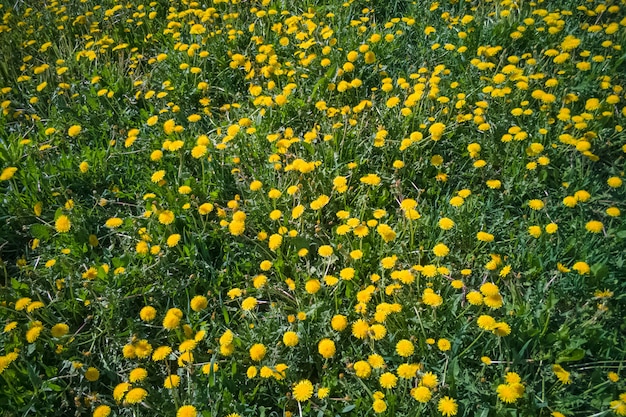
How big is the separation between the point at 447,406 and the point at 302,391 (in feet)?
1.79

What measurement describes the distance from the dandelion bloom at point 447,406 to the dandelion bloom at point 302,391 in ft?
1.60

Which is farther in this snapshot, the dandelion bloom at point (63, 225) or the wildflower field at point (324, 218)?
the dandelion bloom at point (63, 225)

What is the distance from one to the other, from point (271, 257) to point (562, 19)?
2966mm

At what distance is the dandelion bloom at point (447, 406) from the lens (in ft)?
5.60

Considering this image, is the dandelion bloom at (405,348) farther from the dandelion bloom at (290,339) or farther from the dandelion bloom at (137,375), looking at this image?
the dandelion bloom at (137,375)

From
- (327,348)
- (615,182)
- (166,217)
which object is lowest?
(327,348)

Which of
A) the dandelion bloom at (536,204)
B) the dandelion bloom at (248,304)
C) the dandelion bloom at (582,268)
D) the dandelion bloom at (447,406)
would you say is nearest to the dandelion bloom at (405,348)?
the dandelion bloom at (447,406)

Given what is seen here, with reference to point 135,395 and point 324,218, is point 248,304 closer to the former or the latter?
point 135,395

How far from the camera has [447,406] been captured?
67.4 inches

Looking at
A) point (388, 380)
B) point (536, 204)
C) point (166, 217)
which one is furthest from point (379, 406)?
point (166, 217)

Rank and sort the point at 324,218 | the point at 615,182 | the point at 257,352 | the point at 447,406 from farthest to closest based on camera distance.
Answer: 1. the point at 324,218
2. the point at 615,182
3. the point at 257,352
4. the point at 447,406

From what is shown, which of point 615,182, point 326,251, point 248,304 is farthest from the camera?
point 615,182

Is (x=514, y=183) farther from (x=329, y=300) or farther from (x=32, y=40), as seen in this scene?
(x=32, y=40)

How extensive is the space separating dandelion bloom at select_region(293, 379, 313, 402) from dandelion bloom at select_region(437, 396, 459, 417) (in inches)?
19.2
